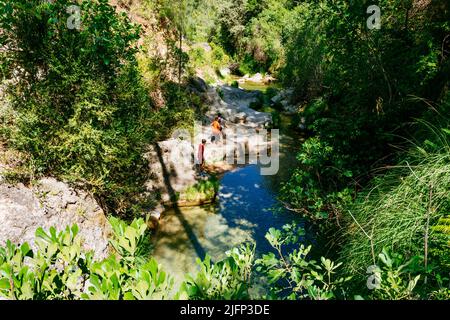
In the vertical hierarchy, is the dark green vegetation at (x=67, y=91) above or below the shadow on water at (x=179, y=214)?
above

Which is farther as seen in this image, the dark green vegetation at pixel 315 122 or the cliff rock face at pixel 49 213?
the cliff rock face at pixel 49 213

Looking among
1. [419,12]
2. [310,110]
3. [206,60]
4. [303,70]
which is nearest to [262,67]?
[206,60]

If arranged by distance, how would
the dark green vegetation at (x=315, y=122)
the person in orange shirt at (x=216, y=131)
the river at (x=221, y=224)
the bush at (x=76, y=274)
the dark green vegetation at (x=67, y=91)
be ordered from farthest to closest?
the person in orange shirt at (x=216, y=131) → the river at (x=221, y=224) → the dark green vegetation at (x=67, y=91) → the dark green vegetation at (x=315, y=122) → the bush at (x=76, y=274)

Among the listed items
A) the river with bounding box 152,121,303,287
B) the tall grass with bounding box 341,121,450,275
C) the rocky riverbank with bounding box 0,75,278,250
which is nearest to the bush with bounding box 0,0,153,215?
the rocky riverbank with bounding box 0,75,278,250

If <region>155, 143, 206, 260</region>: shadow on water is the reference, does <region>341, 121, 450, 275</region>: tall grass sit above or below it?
above

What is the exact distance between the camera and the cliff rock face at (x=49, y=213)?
16.2 ft

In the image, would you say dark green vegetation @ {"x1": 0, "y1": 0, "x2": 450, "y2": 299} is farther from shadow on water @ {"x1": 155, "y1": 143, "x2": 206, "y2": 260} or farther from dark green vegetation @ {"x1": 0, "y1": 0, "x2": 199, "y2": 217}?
shadow on water @ {"x1": 155, "y1": 143, "x2": 206, "y2": 260}

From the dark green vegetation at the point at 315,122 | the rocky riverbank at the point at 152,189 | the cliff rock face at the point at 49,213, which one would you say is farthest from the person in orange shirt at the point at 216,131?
the cliff rock face at the point at 49,213

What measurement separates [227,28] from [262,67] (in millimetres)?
8570

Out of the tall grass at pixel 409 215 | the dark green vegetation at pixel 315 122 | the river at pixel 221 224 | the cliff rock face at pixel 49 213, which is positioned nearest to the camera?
the tall grass at pixel 409 215

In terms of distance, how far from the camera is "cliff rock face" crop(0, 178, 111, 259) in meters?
4.95

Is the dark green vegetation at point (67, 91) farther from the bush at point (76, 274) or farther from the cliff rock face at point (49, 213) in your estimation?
the bush at point (76, 274)

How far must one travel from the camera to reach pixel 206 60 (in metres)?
24.9
